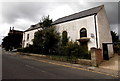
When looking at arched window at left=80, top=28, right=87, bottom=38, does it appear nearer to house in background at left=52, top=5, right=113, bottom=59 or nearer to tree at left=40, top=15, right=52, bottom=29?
house in background at left=52, top=5, right=113, bottom=59

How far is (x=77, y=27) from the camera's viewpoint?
1669 centimetres

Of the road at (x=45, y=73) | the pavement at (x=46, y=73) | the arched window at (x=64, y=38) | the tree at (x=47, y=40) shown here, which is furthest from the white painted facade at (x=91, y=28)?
the road at (x=45, y=73)

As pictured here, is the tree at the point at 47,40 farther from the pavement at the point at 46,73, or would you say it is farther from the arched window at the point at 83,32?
the pavement at the point at 46,73

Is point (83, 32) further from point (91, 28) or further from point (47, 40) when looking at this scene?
point (47, 40)

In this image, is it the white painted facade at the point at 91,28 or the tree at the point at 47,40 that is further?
the tree at the point at 47,40

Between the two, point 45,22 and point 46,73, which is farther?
point 45,22

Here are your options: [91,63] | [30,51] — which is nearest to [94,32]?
[91,63]

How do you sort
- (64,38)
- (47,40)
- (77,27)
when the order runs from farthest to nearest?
(64,38), (77,27), (47,40)

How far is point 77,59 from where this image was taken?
11.5m

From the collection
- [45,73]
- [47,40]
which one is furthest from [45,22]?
[45,73]

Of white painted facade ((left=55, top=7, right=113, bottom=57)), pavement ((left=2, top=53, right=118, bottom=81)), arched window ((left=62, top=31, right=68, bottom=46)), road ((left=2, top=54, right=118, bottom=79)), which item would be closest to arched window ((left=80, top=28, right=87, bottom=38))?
white painted facade ((left=55, top=7, right=113, bottom=57))

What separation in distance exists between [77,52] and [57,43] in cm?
601

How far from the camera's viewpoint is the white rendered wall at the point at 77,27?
1465 cm

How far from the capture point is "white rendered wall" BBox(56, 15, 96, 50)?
14.7 m
